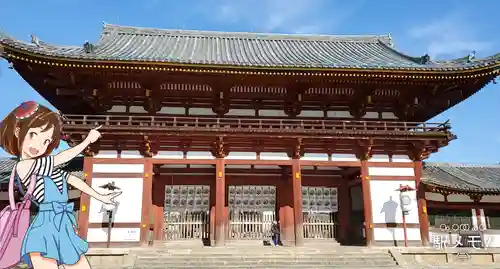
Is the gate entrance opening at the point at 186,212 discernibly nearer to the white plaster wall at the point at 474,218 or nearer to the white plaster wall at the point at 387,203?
the white plaster wall at the point at 387,203

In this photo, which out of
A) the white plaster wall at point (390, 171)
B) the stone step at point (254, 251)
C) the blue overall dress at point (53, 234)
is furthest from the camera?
the white plaster wall at point (390, 171)

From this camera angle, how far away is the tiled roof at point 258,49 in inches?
609

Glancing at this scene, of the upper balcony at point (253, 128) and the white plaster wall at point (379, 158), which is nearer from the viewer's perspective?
the upper balcony at point (253, 128)

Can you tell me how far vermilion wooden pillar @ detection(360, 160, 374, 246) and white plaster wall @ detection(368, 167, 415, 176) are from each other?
279mm

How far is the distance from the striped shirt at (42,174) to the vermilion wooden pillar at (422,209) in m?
14.1

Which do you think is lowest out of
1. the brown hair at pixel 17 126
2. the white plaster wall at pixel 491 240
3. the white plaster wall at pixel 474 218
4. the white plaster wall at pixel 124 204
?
the white plaster wall at pixel 491 240

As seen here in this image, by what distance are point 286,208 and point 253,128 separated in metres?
4.52

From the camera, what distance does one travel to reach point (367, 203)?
616 inches

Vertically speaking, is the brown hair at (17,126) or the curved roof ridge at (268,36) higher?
the curved roof ridge at (268,36)

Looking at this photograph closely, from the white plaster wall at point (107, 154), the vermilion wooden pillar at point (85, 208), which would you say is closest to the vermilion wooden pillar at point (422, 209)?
the white plaster wall at point (107, 154)

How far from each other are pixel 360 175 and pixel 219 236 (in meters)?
6.49

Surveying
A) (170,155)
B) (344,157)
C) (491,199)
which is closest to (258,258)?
(170,155)

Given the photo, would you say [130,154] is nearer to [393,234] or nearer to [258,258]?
[258,258]

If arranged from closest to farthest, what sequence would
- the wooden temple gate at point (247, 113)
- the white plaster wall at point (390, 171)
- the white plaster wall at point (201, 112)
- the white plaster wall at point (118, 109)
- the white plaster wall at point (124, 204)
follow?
1. the wooden temple gate at point (247, 113)
2. the white plaster wall at point (124, 204)
3. the white plaster wall at point (390, 171)
4. the white plaster wall at point (118, 109)
5. the white plaster wall at point (201, 112)
